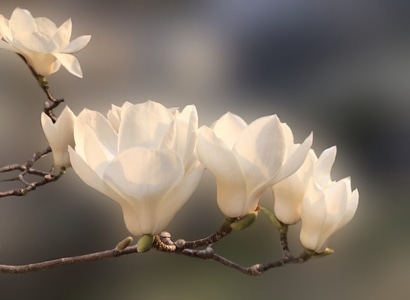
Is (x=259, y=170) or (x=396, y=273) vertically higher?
(x=259, y=170)

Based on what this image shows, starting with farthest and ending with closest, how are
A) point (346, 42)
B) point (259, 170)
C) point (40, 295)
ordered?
point (40, 295)
point (346, 42)
point (259, 170)

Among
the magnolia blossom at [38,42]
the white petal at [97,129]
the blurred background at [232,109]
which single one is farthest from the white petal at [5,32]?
the blurred background at [232,109]

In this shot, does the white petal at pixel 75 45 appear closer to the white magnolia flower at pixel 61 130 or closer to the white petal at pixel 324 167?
the white magnolia flower at pixel 61 130

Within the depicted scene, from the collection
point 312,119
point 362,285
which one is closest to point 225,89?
point 312,119

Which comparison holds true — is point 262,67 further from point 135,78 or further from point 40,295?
point 40,295

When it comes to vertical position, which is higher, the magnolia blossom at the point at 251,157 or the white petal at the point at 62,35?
the white petal at the point at 62,35

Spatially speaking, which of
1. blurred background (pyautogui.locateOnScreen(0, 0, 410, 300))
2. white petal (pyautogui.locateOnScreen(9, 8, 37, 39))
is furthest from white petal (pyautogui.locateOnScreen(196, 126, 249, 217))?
blurred background (pyautogui.locateOnScreen(0, 0, 410, 300))

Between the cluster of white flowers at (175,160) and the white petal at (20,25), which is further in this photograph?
the white petal at (20,25)
